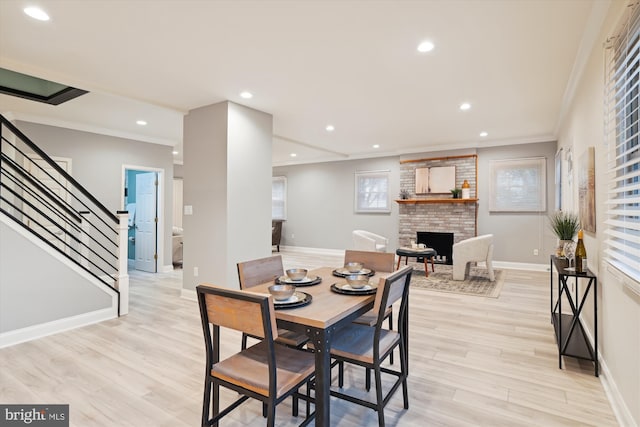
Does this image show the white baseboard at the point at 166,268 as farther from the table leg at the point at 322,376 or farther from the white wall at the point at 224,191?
the table leg at the point at 322,376

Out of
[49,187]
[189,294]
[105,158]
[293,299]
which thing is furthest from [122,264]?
[293,299]

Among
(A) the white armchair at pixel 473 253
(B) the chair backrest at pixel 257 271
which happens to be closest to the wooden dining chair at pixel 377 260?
(B) the chair backrest at pixel 257 271

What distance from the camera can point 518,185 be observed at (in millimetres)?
6723

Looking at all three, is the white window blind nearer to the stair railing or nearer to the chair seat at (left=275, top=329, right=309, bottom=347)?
the chair seat at (left=275, top=329, right=309, bottom=347)

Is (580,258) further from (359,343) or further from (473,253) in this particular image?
(473,253)

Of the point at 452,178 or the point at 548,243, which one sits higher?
the point at 452,178

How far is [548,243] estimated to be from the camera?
6.48 metres

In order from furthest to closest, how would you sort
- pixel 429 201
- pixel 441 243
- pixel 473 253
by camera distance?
1. pixel 429 201
2. pixel 441 243
3. pixel 473 253

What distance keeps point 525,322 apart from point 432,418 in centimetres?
227

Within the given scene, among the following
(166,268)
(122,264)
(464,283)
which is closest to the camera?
(122,264)

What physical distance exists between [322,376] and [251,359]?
416 millimetres

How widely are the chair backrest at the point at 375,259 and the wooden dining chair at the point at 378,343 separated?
1.67ft

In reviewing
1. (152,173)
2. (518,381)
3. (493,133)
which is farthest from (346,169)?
(518,381)

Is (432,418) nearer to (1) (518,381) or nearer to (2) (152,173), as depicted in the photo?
(1) (518,381)
